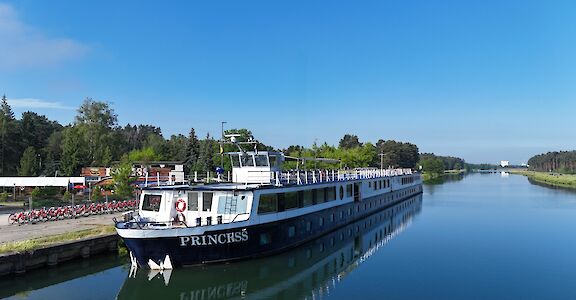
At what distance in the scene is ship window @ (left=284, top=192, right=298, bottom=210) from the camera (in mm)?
25156

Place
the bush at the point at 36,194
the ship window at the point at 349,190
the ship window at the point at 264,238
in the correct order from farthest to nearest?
the bush at the point at 36,194 < the ship window at the point at 349,190 < the ship window at the point at 264,238

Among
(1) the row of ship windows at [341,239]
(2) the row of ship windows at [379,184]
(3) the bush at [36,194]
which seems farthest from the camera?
(2) the row of ship windows at [379,184]

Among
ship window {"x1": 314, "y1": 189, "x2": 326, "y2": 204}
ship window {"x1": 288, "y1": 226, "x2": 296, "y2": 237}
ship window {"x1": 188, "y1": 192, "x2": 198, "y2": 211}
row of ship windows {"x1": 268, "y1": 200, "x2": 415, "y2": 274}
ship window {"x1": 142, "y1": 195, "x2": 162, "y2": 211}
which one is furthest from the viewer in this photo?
ship window {"x1": 314, "y1": 189, "x2": 326, "y2": 204}

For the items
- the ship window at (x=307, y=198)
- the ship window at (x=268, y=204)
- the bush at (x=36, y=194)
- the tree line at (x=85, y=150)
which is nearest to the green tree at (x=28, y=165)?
the tree line at (x=85, y=150)

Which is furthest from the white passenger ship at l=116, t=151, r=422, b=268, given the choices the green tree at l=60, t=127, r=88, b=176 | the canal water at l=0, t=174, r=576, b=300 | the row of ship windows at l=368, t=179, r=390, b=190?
the green tree at l=60, t=127, r=88, b=176

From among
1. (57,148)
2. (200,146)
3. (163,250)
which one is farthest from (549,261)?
(57,148)

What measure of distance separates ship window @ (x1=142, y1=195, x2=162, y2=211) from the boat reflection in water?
379 centimetres

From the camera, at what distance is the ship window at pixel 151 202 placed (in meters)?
24.0

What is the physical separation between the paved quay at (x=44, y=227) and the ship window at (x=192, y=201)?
27.4 feet

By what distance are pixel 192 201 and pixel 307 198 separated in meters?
7.81

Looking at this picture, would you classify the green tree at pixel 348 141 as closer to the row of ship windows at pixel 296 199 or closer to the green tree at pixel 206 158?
the green tree at pixel 206 158

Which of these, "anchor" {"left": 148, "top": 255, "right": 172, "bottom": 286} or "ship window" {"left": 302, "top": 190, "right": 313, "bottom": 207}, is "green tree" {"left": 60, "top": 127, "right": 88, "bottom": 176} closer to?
"ship window" {"left": 302, "top": 190, "right": 313, "bottom": 207}

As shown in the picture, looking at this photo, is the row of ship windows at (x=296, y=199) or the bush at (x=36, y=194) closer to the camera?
the row of ship windows at (x=296, y=199)

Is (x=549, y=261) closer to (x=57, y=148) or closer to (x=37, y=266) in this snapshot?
(x=37, y=266)
